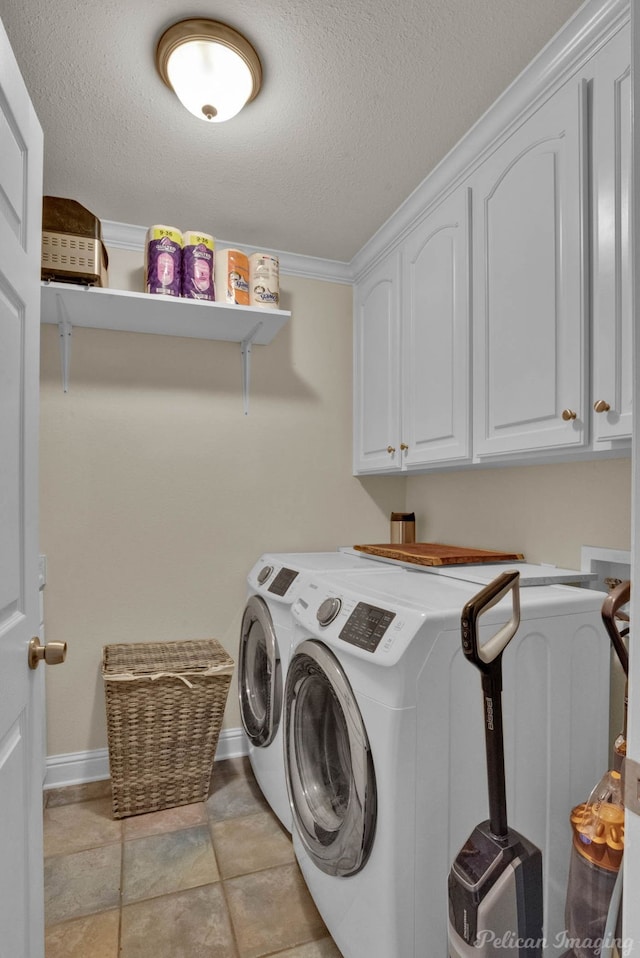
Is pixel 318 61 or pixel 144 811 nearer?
pixel 318 61

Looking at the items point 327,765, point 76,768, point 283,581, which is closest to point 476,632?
point 327,765

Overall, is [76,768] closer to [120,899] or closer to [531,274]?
[120,899]

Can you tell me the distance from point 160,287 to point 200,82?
0.79m

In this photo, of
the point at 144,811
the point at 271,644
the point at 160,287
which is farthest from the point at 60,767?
the point at 160,287

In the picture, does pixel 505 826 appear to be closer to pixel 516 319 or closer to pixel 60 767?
pixel 516 319

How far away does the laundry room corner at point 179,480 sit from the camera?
228 cm

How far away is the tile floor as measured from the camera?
1.43 metres

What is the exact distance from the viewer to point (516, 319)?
5.08ft

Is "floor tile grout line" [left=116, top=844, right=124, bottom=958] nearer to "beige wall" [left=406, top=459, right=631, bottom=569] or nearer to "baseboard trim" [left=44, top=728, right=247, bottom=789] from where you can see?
"baseboard trim" [left=44, top=728, right=247, bottom=789]

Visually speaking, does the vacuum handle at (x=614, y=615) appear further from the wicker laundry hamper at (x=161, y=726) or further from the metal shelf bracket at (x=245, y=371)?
the metal shelf bracket at (x=245, y=371)

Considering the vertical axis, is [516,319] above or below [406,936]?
above

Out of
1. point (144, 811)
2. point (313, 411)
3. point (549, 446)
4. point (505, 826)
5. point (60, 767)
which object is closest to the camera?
point (505, 826)

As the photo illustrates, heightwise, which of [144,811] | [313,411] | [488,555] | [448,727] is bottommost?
[144,811]

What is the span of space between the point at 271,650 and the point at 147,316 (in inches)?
55.7
